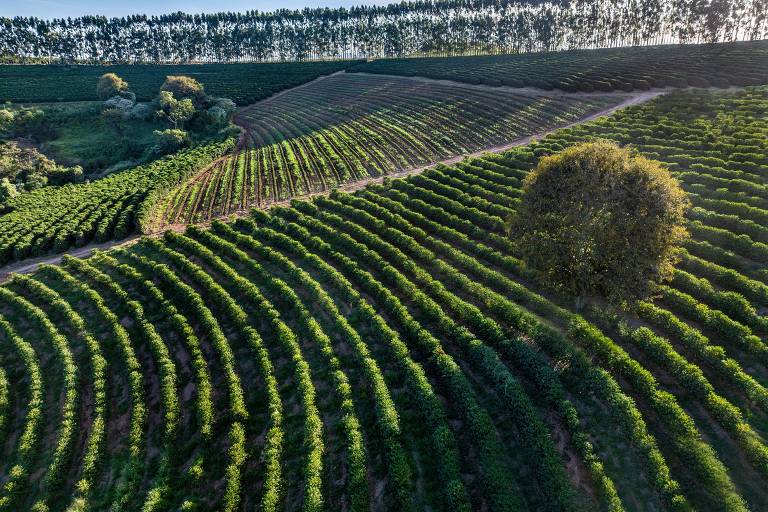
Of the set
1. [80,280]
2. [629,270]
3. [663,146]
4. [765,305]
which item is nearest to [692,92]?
[663,146]

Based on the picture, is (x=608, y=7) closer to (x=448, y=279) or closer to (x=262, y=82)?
(x=262, y=82)

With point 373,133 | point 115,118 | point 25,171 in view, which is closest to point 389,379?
point 373,133

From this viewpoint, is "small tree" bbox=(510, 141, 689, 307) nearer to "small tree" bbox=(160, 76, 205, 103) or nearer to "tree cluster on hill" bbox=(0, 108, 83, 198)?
"tree cluster on hill" bbox=(0, 108, 83, 198)

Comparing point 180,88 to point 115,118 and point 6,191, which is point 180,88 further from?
point 6,191

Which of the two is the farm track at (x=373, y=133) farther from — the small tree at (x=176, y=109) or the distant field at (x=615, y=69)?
→ the small tree at (x=176, y=109)

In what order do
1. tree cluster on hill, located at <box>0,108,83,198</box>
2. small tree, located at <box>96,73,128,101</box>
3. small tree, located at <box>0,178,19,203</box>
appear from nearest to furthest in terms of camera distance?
1. small tree, located at <box>0,178,19,203</box>
2. tree cluster on hill, located at <box>0,108,83,198</box>
3. small tree, located at <box>96,73,128,101</box>

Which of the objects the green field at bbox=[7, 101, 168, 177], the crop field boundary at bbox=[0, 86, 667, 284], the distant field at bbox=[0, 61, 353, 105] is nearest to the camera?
the crop field boundary at bbox=[0, 86, 667, 284]

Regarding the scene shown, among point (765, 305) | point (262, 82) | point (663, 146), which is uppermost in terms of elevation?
point (262, 82)

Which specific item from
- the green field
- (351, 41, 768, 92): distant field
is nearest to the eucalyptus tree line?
(351, 41, 768, 92): distant field
